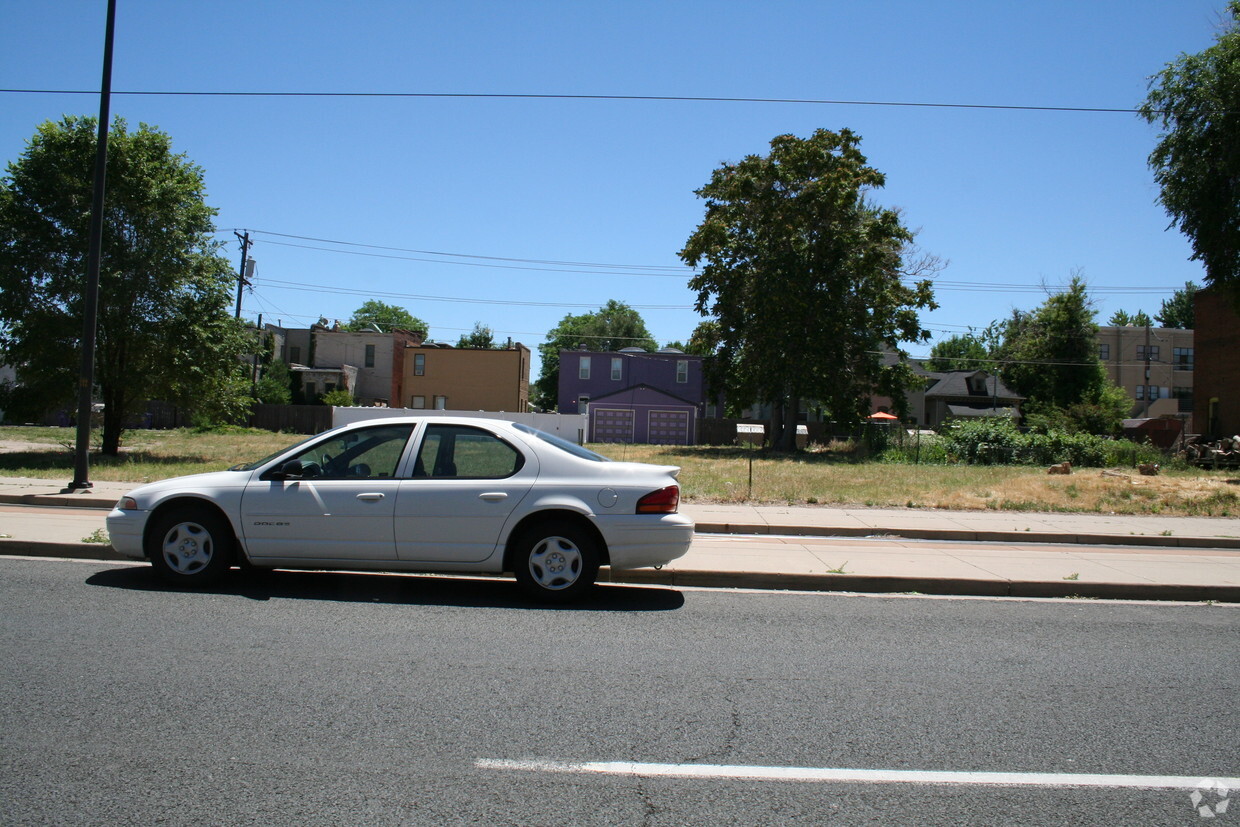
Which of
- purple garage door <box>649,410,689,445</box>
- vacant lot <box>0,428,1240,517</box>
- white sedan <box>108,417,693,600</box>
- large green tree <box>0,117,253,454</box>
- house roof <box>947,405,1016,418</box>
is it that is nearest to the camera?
white sedan <box>108,417,693,600</box>

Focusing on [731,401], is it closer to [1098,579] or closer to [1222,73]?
[1222,73]

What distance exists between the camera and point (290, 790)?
12.3 feet

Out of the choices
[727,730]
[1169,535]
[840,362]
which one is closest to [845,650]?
[727,730]

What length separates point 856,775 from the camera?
4.05 m

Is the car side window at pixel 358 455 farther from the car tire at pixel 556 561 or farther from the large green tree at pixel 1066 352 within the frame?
the large green tree at pixel 1066 352

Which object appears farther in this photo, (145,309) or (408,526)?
(145,309)

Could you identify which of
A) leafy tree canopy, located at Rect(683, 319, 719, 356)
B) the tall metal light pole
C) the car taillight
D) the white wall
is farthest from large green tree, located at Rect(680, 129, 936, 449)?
the car taillight

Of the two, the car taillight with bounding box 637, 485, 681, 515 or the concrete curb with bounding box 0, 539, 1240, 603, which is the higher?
the car taillight with bounding box 637, 485, 681, 515

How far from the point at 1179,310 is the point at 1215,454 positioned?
9511 cm

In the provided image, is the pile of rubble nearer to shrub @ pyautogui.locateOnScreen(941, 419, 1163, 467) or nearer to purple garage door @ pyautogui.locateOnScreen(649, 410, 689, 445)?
shrub @ pyautogui.locateOnScreen(941, 419, 1163, 467)

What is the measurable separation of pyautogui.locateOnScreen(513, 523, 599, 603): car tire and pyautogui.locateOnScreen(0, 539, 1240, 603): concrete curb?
1.32m

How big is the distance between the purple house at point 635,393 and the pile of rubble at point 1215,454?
27250mm

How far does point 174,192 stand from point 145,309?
143 inches

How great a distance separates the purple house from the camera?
2137 inches
